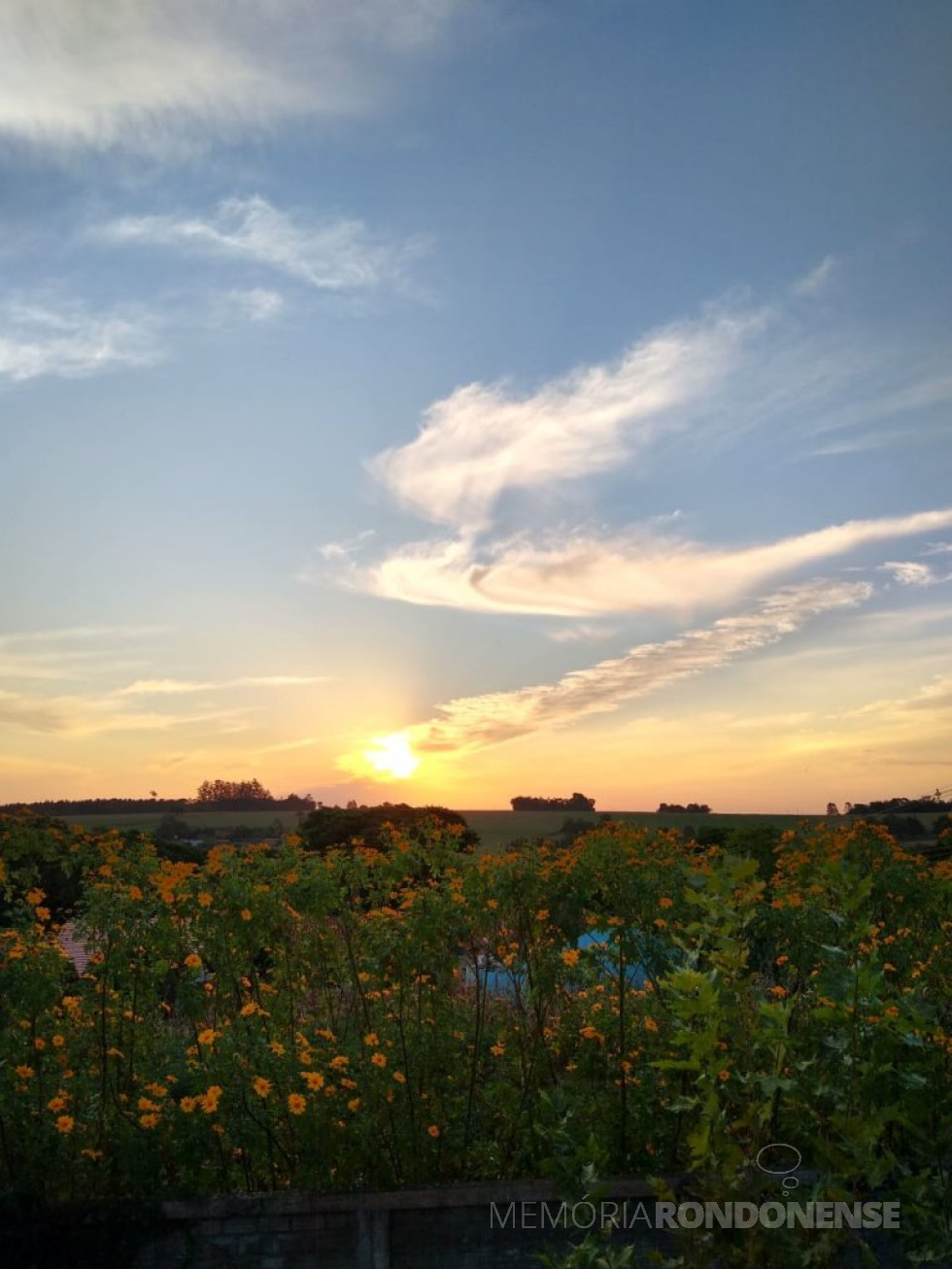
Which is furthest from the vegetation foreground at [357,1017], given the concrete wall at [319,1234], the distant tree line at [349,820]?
the distant tree line at [349,820]

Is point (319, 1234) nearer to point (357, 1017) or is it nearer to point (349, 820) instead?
point (357, 1017)

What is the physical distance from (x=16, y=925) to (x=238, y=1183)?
6.52 feet

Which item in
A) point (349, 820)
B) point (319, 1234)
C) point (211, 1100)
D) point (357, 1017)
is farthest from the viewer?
point (349, 820)

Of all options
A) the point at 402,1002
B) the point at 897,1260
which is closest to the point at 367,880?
the point at 402,1002

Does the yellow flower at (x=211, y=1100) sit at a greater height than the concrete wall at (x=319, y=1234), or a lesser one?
greater

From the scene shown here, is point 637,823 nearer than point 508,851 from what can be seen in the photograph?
No

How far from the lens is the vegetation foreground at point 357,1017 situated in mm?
6082

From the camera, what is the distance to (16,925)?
21.3 feet

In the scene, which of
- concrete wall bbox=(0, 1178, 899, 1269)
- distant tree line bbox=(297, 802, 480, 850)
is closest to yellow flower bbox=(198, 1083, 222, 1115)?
concrete wall bbox=(0, 1178, 899, 1269)

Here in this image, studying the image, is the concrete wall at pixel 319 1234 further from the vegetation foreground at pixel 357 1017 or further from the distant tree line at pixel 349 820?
the distant tree line at pixel 349 820

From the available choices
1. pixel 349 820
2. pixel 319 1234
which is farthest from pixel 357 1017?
pixel 349 820

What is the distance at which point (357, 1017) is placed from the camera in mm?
7066

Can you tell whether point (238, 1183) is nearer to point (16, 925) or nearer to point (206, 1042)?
point (206, 1042)

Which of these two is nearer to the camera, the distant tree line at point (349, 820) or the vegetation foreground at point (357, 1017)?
the vegetation foreground at point (357, 1017)
